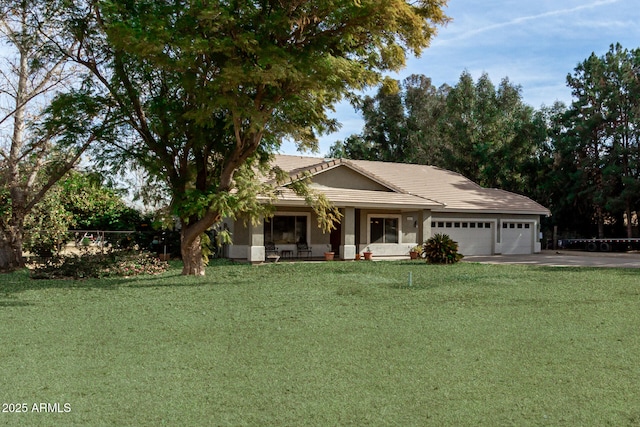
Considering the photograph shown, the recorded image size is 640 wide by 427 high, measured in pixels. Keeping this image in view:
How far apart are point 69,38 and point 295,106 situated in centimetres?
716

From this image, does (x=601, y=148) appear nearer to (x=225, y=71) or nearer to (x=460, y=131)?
(x=460, y=131)

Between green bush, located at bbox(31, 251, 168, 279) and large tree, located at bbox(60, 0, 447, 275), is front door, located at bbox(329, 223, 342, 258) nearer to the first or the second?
large tree, located at bbox(60, 0, 447, 275)

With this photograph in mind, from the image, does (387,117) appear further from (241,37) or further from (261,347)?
(261,347)

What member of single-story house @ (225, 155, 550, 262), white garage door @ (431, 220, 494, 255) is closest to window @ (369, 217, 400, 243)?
single-story house @ (225, 155, 550, 262)

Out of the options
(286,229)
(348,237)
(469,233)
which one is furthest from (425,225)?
(286,229)

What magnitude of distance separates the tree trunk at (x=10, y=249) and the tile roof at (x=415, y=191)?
994 centimetres

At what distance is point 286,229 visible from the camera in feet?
76.2

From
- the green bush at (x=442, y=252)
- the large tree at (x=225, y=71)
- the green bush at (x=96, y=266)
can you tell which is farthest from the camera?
the green bush at (x=442, y=252)

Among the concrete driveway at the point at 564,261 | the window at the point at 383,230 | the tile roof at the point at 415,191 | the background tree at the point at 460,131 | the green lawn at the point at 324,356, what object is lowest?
the green lawn at the point at 324,356

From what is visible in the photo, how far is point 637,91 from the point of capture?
3284cm

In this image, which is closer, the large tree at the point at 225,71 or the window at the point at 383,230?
the large tree at the point at 225,71

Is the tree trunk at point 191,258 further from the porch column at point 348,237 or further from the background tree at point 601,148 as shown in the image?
the background tree at point 601,148

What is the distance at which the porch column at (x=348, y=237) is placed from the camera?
22406 mm

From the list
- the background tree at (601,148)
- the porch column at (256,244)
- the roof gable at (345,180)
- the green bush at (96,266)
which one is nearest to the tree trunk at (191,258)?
the green bush at (96,266)
